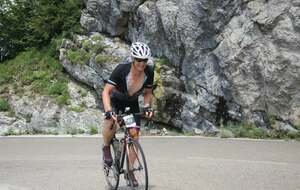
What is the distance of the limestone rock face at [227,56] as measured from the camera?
41.7ft

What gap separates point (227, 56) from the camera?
13805mm

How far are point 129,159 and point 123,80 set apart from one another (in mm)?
1012

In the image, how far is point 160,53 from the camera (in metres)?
16.8

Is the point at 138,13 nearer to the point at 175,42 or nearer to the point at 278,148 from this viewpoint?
the point at 175,42

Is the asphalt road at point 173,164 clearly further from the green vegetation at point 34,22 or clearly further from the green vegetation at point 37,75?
the green vegetation at point 34,22

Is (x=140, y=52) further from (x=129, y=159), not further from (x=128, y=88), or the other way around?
(x=129, y=159)

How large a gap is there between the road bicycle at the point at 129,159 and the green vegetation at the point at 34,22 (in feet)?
46.1

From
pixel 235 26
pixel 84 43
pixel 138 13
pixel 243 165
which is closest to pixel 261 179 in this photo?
pixel 243 165

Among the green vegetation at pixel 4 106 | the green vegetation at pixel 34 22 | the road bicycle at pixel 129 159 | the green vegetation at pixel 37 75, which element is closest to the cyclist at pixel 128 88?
the road bicycle at pixel 129 159

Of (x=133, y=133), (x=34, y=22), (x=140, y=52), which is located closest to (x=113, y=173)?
(x=133, y=133)

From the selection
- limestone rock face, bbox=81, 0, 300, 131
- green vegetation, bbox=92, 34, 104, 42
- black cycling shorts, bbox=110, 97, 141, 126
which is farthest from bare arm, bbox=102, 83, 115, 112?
green vegetation, bbox=92, 34, 104, 42

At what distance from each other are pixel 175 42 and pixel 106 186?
9314 millimetres

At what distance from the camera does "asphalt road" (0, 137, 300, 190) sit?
7.23 metres

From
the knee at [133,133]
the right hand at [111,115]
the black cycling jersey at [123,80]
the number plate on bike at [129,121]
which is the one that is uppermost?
the black cycling jersey at [123,80]
